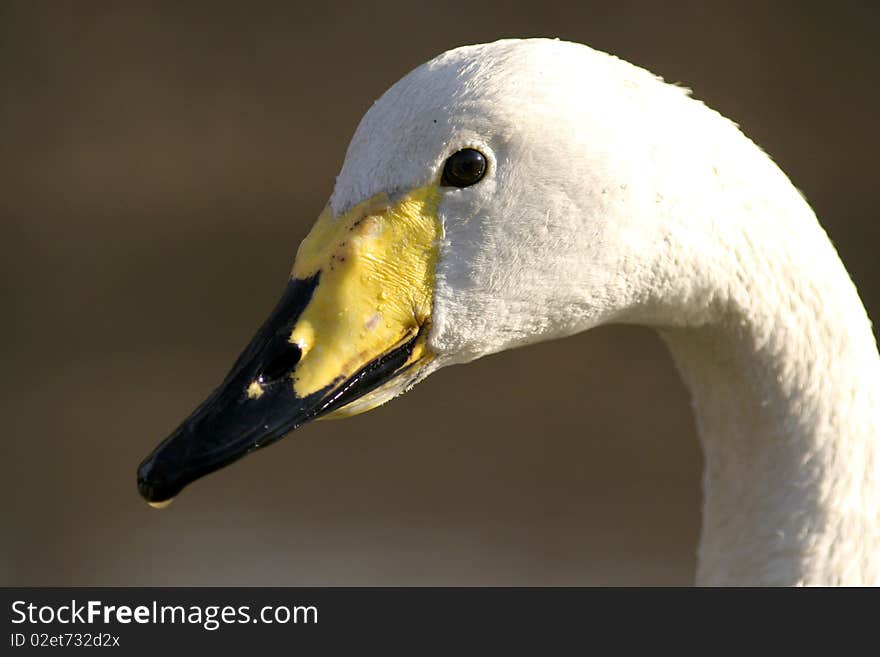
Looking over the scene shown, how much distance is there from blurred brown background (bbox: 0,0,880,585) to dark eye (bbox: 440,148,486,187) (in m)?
4.73

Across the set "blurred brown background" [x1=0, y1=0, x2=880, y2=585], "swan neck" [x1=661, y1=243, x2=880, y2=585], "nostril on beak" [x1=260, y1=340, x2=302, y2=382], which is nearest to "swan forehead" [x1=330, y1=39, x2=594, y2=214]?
"nostril on beak" [x1=260, y1=340, x2=302, y2=382]

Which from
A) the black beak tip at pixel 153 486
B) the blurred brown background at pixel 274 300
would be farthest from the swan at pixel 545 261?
the blurred brown background at pixel 274 300

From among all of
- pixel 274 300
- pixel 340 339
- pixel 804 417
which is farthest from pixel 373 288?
pixel 274 300

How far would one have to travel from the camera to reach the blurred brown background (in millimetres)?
7793

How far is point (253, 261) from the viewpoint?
33.0ft

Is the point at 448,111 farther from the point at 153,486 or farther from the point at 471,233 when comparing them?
the point at 153,486

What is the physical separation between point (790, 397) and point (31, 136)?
8.45 m

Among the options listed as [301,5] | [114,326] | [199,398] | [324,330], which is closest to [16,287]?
[114,326]

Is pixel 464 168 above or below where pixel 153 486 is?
above

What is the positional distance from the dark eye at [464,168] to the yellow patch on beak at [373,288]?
0.13 ft

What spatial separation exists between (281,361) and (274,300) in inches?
267

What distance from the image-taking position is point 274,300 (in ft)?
31.2

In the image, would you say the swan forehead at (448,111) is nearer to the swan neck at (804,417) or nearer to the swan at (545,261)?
the swan at (545,261)

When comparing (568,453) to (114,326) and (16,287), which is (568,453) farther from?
(16,287)
